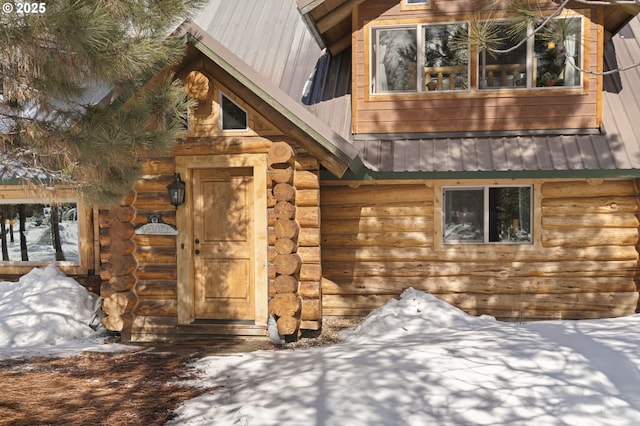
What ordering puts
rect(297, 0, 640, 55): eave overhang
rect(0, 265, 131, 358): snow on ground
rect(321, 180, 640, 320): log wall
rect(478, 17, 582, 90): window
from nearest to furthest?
rect(0, 265, 131, 358): snow on ground, rect(297, 0, 640, 55): eave overhang, rect(478, 17, 582, 90): window, rect(321, 180, 640, 320): log wall

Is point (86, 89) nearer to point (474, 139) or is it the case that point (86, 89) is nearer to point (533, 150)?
point (474, 139)

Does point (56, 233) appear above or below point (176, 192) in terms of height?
below

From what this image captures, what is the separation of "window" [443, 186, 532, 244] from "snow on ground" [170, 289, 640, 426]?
2.06 m

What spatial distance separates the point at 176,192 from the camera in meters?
7.19

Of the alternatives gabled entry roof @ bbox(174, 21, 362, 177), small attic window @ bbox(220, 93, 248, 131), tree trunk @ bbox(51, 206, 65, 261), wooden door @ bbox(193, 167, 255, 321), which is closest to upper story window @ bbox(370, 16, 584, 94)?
gabled entry roof @ bbox(174, 21, 362, 177)

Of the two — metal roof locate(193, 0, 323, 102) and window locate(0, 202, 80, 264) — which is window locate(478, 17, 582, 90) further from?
window locate(0, 202, 80, 264)

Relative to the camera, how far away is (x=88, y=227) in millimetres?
8812

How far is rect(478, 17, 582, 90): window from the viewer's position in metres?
7.80

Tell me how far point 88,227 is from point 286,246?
4.18 meters

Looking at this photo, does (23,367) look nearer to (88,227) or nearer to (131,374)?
(131,374)

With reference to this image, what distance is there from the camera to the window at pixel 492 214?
8.09 meters

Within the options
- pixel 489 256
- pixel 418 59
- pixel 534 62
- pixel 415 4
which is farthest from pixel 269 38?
pixel 489 256

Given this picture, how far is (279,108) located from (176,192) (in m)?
1.98

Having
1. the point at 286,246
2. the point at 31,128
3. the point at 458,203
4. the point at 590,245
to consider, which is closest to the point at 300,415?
the point at 286,246
